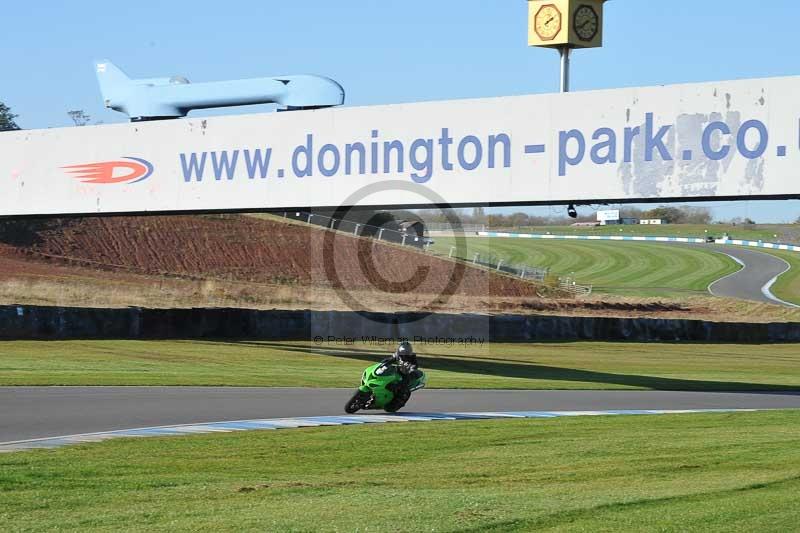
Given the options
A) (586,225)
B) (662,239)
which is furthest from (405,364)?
(586,225)

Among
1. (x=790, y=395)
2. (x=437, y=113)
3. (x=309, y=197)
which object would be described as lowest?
(x=790, y=395)

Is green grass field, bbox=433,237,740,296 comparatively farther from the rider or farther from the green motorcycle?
the green motorcycle

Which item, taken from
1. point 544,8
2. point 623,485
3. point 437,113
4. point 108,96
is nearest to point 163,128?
point 108,96

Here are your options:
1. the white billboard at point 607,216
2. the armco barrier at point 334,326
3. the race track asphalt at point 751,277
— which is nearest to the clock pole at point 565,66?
the armco barrier at point 334,326

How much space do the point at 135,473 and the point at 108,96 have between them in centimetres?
2010

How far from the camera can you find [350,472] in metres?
12.2

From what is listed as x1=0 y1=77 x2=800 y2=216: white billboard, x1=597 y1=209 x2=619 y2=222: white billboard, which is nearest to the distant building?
x1=597 y1=209 x2=619 y2=222: white billboard

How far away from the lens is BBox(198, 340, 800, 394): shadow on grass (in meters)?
27.6

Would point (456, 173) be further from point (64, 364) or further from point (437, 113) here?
point (64, 364)

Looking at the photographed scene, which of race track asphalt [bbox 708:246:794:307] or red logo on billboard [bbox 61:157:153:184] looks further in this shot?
race track asphalt [bbox 708:246:794:307]

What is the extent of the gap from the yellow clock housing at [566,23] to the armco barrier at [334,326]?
53.1 ft

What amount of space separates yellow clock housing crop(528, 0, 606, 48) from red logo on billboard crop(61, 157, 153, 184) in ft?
34.9

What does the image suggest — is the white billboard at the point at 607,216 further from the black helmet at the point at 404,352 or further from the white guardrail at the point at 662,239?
the black helmet at the point at 404,352

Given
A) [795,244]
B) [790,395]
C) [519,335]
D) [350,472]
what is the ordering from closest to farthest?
[350,472], [790,395], [519,335], [795,244]
